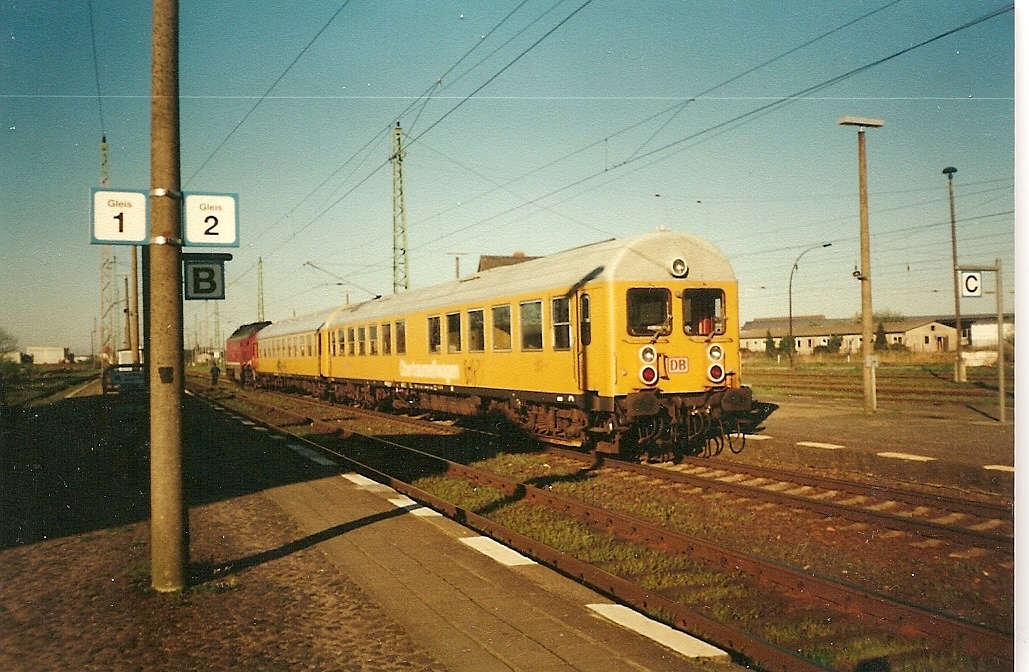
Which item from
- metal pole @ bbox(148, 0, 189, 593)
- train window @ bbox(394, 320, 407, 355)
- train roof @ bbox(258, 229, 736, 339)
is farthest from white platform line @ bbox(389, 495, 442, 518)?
train window @ bbox(394, 320, 407, 355)

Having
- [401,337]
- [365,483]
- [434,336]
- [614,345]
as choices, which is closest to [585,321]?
[614,345]

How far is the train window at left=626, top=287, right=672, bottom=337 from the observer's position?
11.7m

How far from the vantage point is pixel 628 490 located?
10.3 metres

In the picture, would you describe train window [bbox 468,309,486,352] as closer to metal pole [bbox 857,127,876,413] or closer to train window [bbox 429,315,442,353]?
train window [bbox 429,315,442,353]

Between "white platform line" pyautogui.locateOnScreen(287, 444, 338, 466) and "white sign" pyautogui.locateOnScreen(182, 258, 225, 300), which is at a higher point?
"white sign" pyautogui.locateOnScreen(182, 258, 225, 300)

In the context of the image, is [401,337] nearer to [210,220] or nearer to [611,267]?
[611,267]

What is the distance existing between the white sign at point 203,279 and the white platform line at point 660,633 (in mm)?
3972

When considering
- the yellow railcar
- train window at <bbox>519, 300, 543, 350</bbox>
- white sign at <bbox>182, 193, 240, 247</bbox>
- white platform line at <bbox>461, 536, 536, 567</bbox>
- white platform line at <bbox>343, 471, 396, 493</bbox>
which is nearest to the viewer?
white sign at <bbox>182, 193, 240, 247</bbox>

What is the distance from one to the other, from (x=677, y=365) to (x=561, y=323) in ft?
6.44

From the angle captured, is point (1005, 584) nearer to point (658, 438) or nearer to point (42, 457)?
point (658, 438)

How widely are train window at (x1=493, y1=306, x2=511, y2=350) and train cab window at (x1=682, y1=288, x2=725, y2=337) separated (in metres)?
3.30

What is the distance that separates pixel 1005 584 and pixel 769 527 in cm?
230

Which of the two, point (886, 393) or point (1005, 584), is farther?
point (886, 393)

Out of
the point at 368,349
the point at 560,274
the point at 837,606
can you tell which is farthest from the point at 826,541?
the point at 368,349
